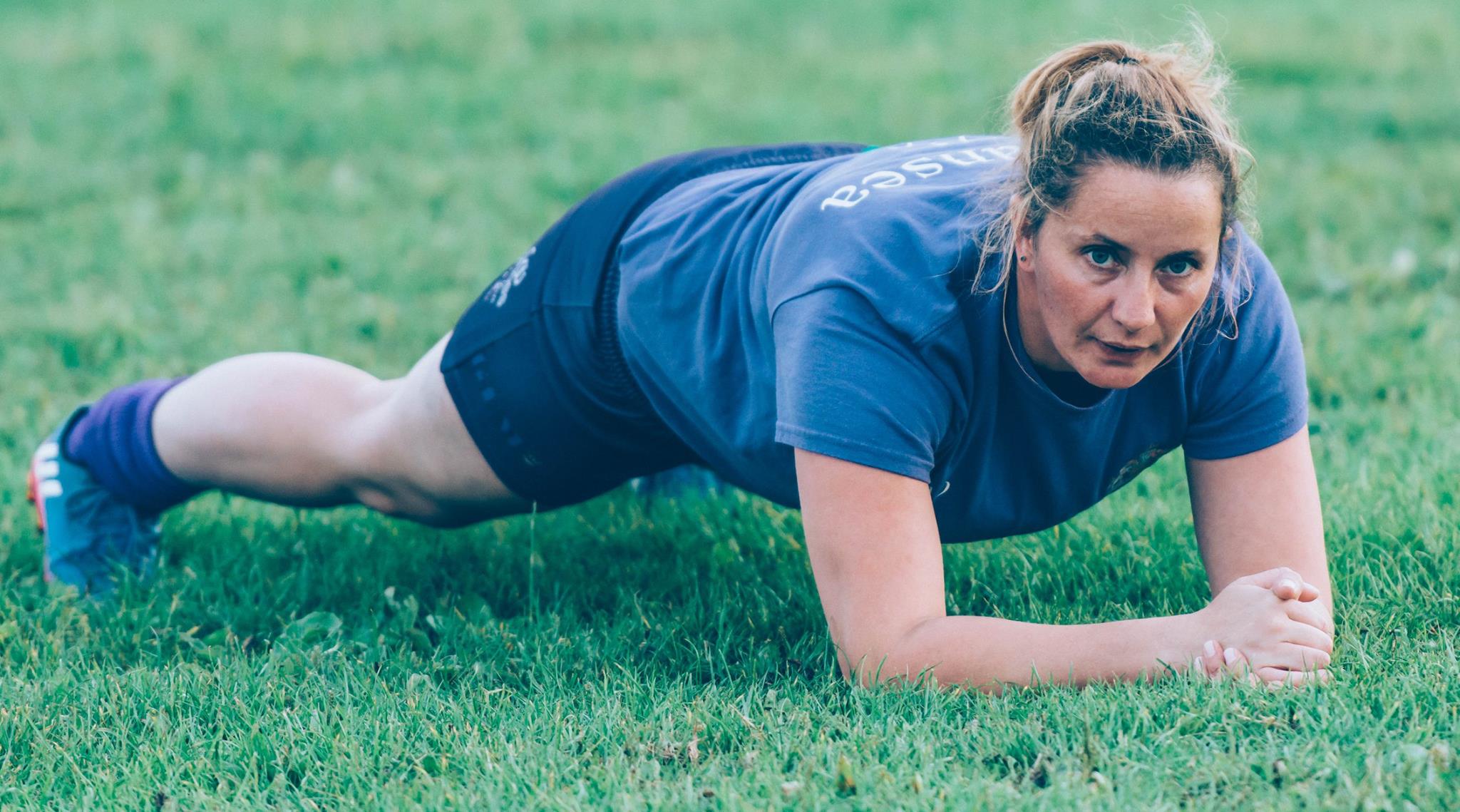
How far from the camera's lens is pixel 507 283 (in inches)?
131

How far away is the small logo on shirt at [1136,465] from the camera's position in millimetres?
2922

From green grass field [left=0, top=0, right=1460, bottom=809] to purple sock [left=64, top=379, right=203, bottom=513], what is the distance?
0.69 ft

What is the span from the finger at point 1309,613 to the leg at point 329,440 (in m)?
1.63

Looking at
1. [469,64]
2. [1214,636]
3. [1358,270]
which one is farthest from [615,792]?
[469,64]

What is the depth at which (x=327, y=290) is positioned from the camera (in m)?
5.52

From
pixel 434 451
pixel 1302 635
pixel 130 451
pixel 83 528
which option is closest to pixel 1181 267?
pixel 1302 635

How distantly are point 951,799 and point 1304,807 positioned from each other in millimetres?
533

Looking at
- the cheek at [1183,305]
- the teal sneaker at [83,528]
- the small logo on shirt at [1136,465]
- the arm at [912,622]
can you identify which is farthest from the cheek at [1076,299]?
the teal sneaker at [83,528]

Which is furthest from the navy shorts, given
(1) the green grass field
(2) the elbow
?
(2) the elbow

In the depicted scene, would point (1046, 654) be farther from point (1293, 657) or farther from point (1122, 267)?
point (1122, 267)

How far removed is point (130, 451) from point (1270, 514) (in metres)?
2.57

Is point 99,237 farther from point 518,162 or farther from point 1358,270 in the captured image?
point 1358,270

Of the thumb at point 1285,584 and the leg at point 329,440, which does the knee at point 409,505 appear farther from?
the thumb at point 1285,584

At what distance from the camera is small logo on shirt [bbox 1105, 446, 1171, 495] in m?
2.92
